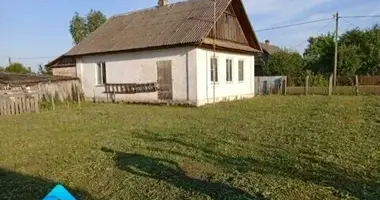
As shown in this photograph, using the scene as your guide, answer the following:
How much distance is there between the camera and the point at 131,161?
21.9 feet

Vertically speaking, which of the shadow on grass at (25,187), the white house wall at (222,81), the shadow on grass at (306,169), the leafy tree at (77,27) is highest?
the leafy tree at (77,27)

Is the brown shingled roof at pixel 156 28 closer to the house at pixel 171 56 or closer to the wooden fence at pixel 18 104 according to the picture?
the house at pixel 171 56

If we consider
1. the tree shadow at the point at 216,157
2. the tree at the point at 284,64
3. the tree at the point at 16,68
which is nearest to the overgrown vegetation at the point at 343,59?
the tree at the point at 284,64

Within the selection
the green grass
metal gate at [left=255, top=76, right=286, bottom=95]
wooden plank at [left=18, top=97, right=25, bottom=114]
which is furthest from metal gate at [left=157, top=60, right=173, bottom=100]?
the green grass

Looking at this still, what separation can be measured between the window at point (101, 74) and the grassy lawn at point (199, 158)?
9303 millimetres

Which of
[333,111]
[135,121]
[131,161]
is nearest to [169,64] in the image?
[135,121]

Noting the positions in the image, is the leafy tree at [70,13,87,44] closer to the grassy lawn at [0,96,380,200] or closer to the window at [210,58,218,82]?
the window at [210,58,218,82]

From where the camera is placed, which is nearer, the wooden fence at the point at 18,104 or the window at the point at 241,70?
the wooden fence at the point at 18,104

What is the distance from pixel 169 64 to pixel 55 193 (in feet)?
48.4

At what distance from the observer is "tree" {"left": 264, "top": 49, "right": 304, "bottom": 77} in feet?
104

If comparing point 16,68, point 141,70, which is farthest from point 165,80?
point 16,68

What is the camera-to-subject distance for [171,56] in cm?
1753

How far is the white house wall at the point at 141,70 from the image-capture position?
1698 centimetres

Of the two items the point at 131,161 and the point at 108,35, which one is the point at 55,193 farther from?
the point at 108,35
